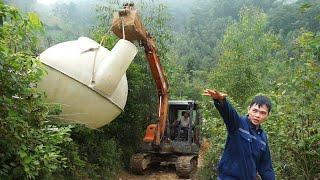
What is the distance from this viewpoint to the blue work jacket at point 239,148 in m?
3.88

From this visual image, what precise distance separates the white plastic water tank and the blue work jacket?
480cm

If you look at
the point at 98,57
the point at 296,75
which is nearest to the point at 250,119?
the point at 296,75

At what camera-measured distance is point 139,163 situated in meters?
11.3

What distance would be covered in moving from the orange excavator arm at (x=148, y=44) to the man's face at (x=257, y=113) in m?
5.90

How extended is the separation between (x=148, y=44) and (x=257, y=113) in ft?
22.6

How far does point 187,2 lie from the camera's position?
467 feet

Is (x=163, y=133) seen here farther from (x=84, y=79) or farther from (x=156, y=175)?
(x=84, y=79)

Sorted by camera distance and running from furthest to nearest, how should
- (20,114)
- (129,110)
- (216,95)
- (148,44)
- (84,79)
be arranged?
1. (129,110)
2. (148,44)
3. (84,79)
4. (20,114)
5. (216,95)

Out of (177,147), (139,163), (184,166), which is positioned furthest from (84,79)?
(177,147)

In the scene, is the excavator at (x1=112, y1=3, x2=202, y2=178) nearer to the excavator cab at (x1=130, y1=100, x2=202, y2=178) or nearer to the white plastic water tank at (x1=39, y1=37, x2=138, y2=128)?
the excavator cab at (x1=130, y1=100, x2=202, y2=178)

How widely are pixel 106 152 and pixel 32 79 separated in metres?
6.56

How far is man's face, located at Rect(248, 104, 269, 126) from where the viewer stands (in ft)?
12.8

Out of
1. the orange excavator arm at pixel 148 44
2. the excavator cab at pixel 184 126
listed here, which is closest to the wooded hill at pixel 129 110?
the excavator cab at pixel 184 126

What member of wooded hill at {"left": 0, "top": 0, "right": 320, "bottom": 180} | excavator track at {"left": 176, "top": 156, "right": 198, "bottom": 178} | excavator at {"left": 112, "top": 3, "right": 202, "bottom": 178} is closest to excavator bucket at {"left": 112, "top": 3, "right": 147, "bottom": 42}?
excavator at {"left": 112, "top": 3, "right": 202, "bottom": 178}
